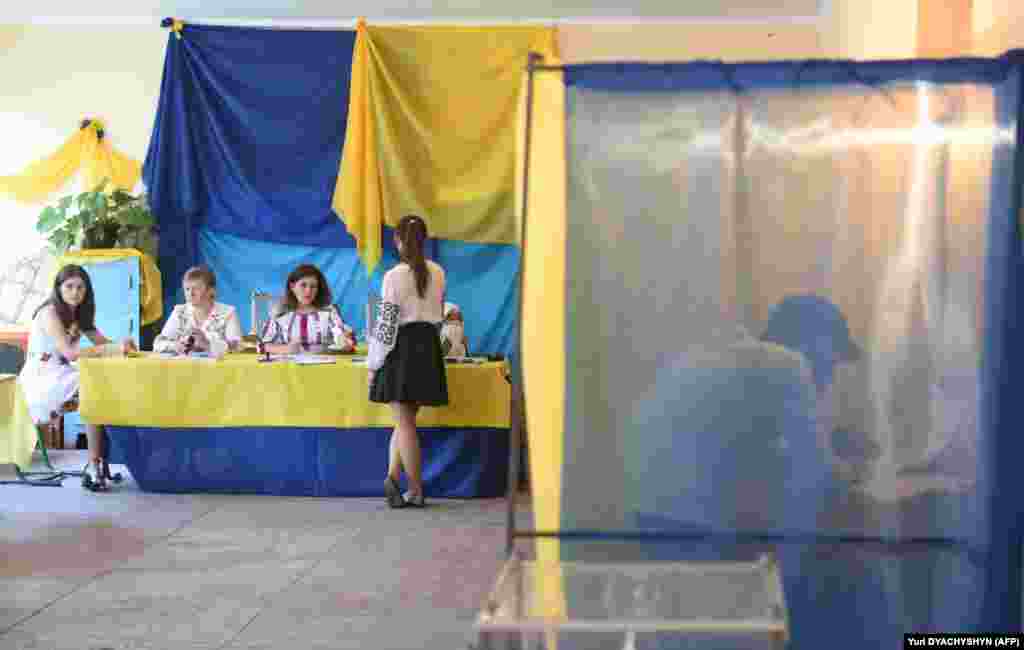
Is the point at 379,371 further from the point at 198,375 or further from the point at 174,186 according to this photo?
the point at 174,186

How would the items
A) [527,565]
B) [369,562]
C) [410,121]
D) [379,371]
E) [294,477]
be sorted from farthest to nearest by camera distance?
1. [410,121]
2. [294,477]
3. [379,371]
4. [369,562]
5. [527,565]

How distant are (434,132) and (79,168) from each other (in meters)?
2.49

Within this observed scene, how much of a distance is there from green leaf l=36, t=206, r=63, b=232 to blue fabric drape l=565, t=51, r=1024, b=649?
6.39 metres

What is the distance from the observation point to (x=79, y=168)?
928 cm

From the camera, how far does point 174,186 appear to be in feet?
29.1

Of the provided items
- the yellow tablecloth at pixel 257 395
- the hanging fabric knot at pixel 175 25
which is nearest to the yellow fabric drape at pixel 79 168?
the hanging fabric knot at pixel 175 25

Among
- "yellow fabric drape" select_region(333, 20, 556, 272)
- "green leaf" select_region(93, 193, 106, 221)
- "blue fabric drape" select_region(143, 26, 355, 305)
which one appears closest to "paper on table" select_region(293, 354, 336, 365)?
"yellow fabric drape" select_region(333, 20, 556, 272)

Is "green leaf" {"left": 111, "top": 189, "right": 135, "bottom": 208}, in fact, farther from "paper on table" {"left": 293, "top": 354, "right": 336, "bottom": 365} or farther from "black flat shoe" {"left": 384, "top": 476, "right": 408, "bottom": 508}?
"black flat shoe" {"left": 384, "top": 476, "right": 408, "bottom": 508}

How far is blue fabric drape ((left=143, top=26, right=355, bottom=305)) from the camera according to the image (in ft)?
28.7

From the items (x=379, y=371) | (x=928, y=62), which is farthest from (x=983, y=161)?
(x=379, y=371)

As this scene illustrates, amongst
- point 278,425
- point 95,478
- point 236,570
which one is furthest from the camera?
point 95,478

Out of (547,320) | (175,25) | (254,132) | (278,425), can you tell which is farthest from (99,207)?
(547,320)

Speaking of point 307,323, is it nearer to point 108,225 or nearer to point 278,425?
point 278,425

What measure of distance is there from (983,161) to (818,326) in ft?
1.90
